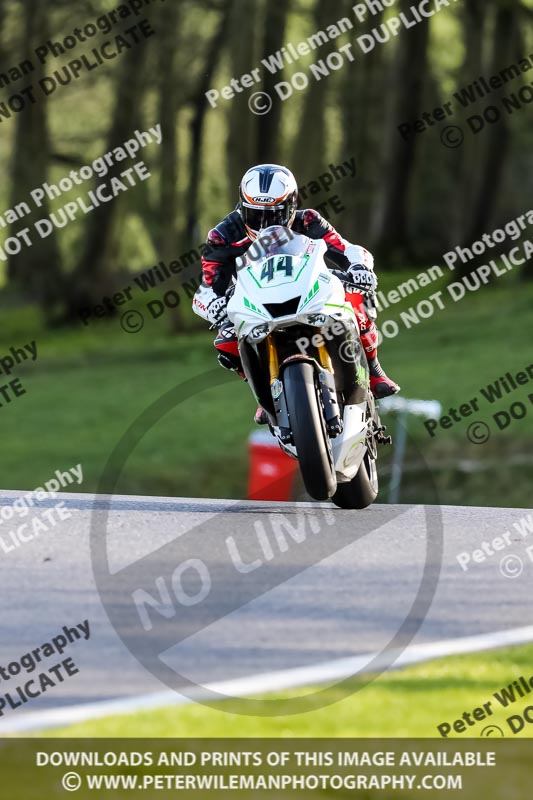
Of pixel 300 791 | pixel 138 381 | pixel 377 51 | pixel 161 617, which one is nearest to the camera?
pixel 300 791

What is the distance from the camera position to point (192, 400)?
85.4 feet

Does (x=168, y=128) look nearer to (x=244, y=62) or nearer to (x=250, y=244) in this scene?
(x=244, y=62)

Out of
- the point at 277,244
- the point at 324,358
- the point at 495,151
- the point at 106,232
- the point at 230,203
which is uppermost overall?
the point at 230,203

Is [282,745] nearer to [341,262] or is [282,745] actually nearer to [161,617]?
[161,617]

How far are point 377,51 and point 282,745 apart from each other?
1256 inches

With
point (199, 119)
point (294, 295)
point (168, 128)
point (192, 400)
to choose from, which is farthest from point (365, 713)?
point (199, 119)

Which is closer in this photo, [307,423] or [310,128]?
[307,423]

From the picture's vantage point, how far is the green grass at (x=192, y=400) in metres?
20.7

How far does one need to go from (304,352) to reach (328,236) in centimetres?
116

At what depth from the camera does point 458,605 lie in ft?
21.4

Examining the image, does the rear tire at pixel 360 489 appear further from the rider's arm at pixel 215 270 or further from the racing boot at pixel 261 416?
the rider's arm at pixel 215 270

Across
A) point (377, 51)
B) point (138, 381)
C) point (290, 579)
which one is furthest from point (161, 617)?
point (377, 51)

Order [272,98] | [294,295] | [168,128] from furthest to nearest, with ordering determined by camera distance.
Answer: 1. [168,128]
2. [272,98]
3. [294,295]

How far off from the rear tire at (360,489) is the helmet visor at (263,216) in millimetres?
1563
